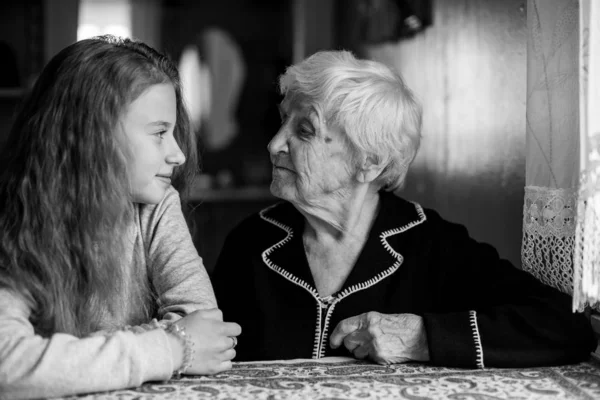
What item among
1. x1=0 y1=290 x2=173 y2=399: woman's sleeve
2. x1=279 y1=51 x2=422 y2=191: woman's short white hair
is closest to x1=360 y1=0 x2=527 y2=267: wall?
x1=279 y1=51 x2=422 y2=191: woman's short white hair

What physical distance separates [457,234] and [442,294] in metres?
0.16

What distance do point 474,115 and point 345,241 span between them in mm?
756

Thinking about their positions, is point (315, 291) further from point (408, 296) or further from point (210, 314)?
point (210, 314)

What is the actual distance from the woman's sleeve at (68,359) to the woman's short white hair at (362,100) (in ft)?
2.40

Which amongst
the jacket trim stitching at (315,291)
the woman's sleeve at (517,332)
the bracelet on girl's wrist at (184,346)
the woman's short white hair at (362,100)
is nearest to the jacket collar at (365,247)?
the jacket trim stitching at (315,291)

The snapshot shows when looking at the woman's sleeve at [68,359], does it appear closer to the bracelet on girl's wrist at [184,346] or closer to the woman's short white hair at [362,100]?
the bracelet on girl's wrist at [184,346]

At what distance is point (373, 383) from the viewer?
1.47 meters

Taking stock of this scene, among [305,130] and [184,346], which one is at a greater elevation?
[305,130]

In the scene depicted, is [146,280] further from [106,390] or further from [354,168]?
[354,168]

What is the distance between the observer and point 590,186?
138 centimetres

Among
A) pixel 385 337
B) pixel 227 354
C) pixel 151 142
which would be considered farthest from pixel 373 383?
pixel 151 142

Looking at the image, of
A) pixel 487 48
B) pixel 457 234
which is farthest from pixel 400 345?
pixel 487 48

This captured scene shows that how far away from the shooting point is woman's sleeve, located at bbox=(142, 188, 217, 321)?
1.62 metres

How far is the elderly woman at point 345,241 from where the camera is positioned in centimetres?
185
